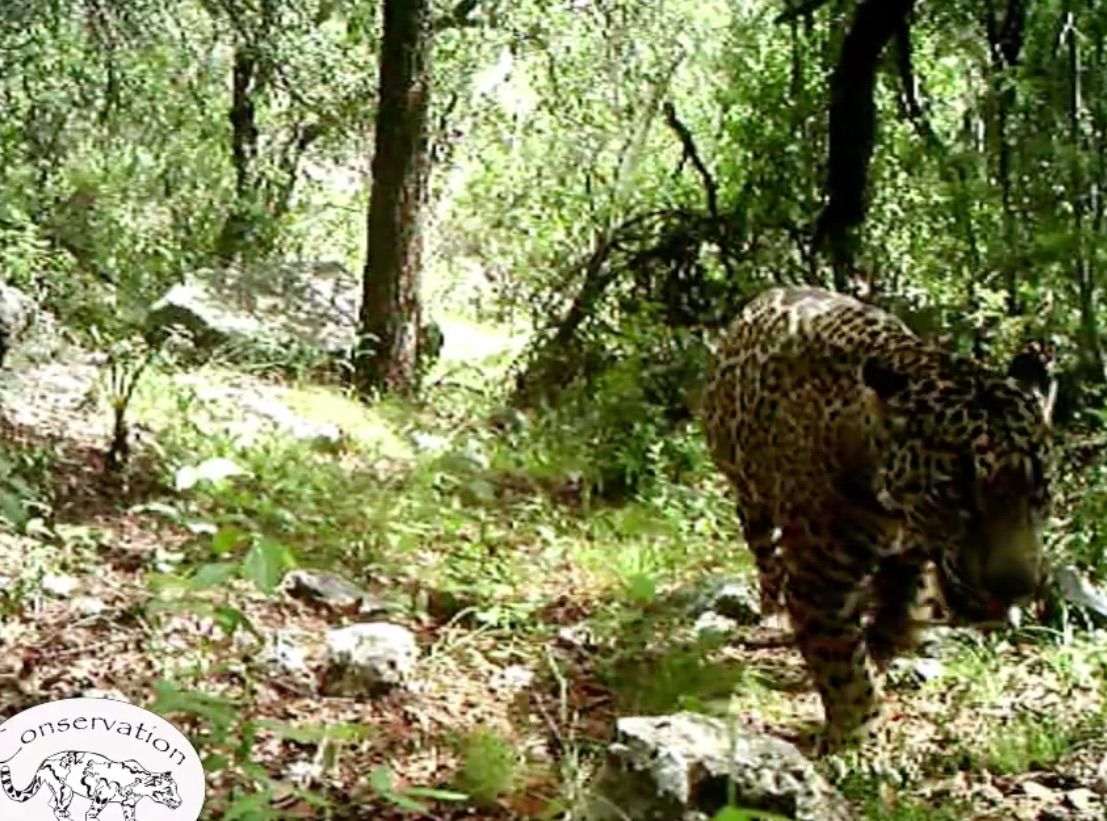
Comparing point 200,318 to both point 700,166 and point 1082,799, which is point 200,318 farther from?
point 1082,799

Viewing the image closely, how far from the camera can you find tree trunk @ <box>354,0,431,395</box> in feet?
28.9

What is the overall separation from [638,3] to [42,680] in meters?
7.07

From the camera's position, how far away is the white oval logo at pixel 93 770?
248 cm

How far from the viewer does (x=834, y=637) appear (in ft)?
15.5

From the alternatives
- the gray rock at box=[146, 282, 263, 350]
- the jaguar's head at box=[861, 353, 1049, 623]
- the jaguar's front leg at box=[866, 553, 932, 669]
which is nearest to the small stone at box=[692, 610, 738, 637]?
the jaguar's front leg at box=[866, 553, 932, 669]

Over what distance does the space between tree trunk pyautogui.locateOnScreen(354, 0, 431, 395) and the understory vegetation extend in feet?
0.60

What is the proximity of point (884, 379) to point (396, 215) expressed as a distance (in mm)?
4831

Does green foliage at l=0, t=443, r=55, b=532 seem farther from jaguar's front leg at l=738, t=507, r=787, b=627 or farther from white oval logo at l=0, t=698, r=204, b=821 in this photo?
white oval logo at l=0, t=698, r=204, b=821

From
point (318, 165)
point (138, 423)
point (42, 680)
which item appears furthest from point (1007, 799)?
point (318, 165)

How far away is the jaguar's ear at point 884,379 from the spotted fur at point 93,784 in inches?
95.7

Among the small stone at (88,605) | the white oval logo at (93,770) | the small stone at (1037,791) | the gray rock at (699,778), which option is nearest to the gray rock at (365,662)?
the small stone at (88,605)

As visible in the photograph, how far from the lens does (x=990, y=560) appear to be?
165 inches

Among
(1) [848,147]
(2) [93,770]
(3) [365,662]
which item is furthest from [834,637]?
(1) [848,147]

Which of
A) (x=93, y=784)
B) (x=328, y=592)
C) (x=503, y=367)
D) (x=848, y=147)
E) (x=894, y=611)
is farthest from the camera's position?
(x=503, y=367)
